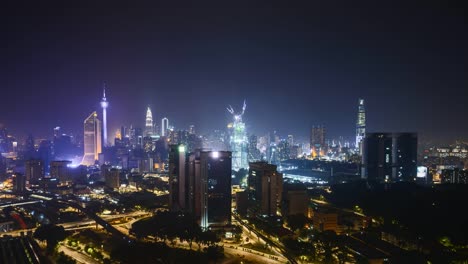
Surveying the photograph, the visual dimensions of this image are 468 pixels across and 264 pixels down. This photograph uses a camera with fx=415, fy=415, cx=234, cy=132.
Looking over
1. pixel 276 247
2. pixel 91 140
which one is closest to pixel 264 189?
pixel 276 247

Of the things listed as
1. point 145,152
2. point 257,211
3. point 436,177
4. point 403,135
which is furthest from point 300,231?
point 145,152

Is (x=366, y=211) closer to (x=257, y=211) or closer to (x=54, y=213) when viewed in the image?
(x=257, y=211)

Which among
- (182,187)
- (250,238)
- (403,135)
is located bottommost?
(250,238)

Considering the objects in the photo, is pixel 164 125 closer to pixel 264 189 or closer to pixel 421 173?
pixel 421 173

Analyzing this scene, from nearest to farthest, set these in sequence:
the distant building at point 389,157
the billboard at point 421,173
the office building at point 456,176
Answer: the office building at point 456,176
the distant building at point 389,157
the billboard at point 421,173

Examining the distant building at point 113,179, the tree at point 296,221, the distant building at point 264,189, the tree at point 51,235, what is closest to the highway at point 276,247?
the tree at point 296,221

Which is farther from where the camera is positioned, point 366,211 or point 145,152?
point 145,152

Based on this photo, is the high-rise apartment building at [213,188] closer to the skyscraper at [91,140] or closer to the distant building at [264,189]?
the distant building at [264,189]
